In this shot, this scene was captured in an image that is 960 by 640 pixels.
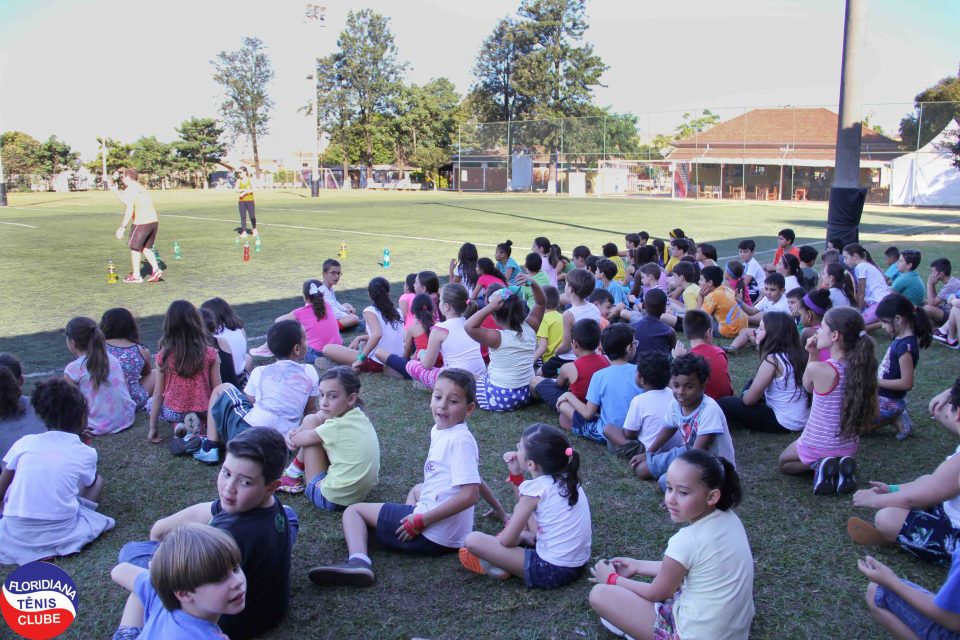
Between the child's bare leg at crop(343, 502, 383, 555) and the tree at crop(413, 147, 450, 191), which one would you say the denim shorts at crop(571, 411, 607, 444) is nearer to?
the child's bare leg at crop(343, 502, 383, 555)

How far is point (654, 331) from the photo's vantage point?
260 inches

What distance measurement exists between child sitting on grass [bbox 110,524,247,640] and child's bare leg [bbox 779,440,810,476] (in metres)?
3.87

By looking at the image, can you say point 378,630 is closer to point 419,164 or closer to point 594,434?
point 594,434

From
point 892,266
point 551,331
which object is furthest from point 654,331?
point 892,266

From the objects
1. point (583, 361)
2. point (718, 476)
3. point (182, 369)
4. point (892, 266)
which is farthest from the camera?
point (892, 266)

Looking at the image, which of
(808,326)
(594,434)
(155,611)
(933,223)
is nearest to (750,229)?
(933,223)

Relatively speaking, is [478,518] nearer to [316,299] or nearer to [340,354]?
[340,354]

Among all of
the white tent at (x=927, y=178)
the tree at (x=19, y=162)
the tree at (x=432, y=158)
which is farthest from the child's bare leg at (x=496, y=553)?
the tree at (x=432, y=158)

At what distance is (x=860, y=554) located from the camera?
406 cm

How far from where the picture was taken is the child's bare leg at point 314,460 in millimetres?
4566

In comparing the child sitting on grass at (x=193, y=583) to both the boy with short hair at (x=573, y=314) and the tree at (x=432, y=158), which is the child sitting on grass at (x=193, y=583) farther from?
the tree at (x=432, y=158)

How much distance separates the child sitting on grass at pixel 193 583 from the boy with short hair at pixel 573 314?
15.9 ft

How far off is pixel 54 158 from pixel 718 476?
68.2 metres

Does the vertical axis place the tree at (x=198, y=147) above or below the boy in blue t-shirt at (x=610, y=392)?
above
